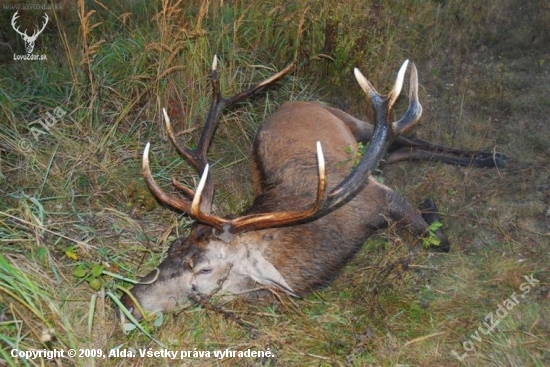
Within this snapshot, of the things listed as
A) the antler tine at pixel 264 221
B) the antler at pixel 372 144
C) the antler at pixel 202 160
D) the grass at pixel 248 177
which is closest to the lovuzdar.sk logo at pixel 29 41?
the grass at pixel 248 177

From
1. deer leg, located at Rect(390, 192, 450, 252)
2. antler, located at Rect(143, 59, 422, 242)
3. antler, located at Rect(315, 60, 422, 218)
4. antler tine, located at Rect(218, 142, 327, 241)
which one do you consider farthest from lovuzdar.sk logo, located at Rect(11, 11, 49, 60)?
deer leg, located at Rect(390, 192, 450, 252)

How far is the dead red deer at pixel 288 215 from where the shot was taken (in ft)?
12.8

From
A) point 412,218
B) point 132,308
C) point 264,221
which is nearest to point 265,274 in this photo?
point 264,221

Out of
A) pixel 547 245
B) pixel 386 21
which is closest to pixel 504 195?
pixel 547 245

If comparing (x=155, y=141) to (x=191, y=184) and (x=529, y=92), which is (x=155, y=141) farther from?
(x=529, y=92)

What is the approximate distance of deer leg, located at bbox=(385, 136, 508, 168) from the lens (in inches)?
213

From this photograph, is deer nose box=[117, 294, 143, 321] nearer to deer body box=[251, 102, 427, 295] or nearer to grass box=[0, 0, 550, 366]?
grass box=[0, 0, 550, 366]

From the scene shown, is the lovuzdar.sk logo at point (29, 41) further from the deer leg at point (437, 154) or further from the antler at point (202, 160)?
the deer leg at point (437, 154)

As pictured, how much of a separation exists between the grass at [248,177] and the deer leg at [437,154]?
0.31ft

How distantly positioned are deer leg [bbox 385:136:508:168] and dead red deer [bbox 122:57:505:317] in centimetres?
58

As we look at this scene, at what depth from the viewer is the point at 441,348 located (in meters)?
3.62

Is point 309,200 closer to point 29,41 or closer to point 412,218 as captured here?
point 412,218

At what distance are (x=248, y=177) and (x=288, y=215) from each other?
4.80 ft

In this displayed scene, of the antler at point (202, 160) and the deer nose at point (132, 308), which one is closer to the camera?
the deer nose at point (132, 308)
